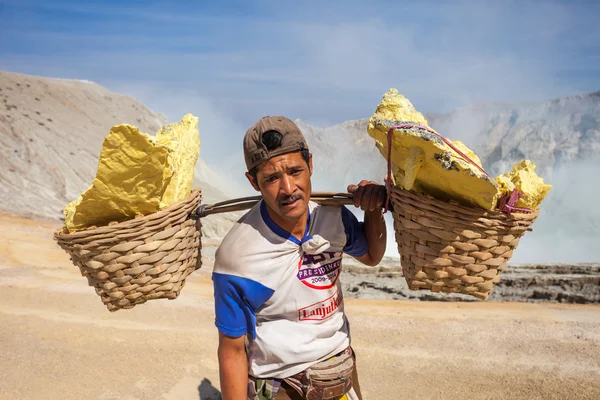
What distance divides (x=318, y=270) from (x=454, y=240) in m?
0.52

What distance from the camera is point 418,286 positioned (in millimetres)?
1968

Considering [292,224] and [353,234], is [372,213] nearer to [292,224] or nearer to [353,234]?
[353,234]

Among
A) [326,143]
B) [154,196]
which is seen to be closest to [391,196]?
[154,196]

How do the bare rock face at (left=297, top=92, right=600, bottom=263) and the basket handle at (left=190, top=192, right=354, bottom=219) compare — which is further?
the bare rock face at (left=297, top=92, right=600, bottom=263)

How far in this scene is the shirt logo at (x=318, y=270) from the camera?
6.53 ft

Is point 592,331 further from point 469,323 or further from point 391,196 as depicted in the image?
point 391,196

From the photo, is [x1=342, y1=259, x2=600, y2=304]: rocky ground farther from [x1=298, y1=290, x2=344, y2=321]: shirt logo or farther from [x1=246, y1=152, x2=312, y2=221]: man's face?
[x1=246, y1=152, x2=312, y2=221]: man's face

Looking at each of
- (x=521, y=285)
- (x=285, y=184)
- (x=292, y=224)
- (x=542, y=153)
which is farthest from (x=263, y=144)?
(x=542, y=153)

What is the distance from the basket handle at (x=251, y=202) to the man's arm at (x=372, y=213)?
0.14 ft

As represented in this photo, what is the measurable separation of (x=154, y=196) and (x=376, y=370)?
135 inches

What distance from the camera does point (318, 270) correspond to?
79.5 inches

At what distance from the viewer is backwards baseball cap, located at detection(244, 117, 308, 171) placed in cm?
183

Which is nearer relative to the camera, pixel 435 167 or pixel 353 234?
pixel 435 167

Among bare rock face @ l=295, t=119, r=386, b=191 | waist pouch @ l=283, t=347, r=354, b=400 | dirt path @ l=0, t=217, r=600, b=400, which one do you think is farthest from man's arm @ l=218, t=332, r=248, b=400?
bare rock face @ l=295, t=119, r=386, b=191
